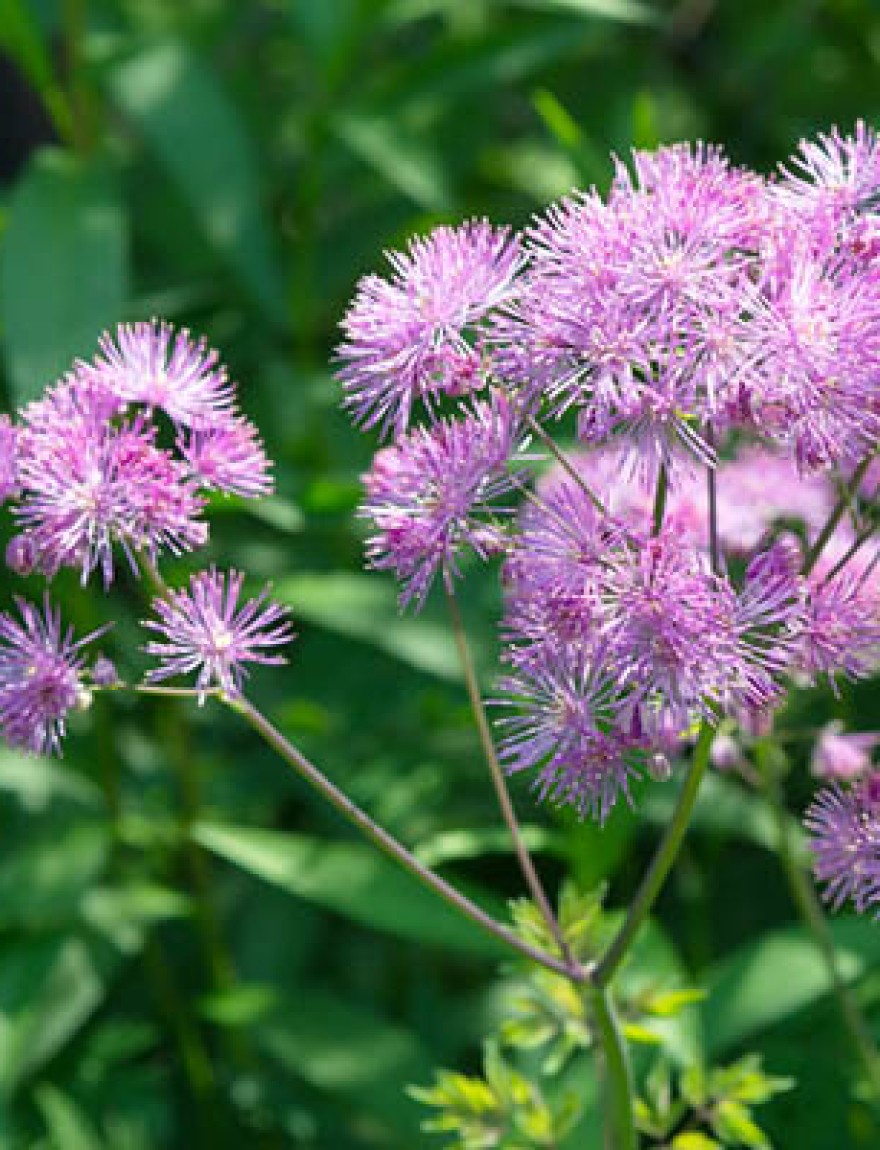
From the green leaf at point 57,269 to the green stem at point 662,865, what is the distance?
1.00 m

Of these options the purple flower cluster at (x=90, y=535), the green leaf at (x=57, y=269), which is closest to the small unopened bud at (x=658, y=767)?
the purple flower cluster at (x=90, y=535)

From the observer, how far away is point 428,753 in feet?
8.30

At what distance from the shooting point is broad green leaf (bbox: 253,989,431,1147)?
7.13ft

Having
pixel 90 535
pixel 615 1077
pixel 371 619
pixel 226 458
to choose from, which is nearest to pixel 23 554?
pixel 90 535

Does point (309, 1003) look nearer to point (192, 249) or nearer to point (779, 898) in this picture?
point (779, 898)

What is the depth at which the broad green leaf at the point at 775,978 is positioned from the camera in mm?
2072

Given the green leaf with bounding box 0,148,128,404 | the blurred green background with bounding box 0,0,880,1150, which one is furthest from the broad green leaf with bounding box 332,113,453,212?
the green leaf with bounding box 0,148,128,404

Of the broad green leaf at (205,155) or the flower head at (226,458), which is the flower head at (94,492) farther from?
the broad green leaf at (205,155)

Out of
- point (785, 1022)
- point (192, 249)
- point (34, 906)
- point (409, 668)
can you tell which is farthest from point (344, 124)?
point (785, 1022)

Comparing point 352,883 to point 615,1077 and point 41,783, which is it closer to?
point 41,783

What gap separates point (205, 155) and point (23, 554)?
149cm

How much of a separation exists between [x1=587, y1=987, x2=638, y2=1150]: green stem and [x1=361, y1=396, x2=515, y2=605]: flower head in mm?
358

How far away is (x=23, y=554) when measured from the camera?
1460 millimetres

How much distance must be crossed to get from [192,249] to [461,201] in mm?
476
